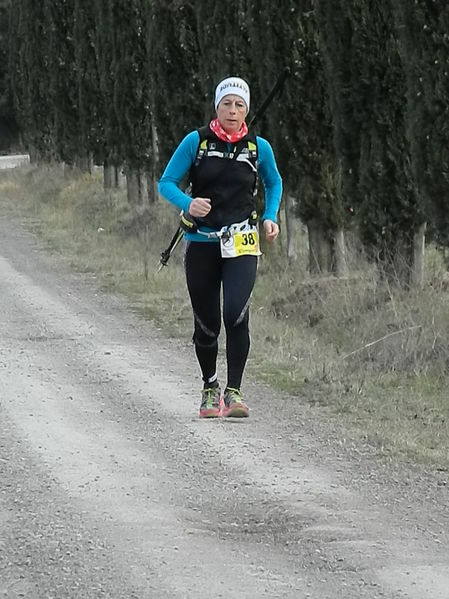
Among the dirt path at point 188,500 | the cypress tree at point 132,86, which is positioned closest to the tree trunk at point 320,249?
the dirt path at point 188,500

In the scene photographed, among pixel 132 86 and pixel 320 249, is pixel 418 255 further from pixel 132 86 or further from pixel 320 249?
pixel 132 86

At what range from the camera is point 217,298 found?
868 cm

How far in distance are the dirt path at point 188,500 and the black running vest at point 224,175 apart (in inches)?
49.9

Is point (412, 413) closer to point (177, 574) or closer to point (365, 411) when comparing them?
point (365, 411)

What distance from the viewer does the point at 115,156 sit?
2777 cm

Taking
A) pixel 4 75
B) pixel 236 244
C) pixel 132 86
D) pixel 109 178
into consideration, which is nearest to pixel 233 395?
pixel 236 244

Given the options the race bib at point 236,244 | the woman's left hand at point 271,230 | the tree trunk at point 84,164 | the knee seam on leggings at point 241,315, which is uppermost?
the woman's left hand at point 271,230

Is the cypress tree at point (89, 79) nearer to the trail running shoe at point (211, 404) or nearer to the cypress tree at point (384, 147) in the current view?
the cypress tree at point (384, 147)

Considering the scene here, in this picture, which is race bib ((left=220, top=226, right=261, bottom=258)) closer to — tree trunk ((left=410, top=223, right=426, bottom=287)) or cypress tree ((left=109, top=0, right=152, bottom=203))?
tree trunk ((left=410, top=223, right=426, bottom=287))

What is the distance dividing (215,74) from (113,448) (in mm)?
10885

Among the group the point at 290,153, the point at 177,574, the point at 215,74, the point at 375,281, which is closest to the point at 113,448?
the point at 177,574

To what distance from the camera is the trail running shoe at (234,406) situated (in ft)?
28.6

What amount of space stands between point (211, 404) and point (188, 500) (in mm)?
2086

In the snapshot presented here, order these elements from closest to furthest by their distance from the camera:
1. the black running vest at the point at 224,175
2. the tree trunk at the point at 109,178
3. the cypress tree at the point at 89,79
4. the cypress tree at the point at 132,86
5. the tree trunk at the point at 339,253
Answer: the black running vest at the point at 224,175 < the tree trunk at the point at 339,253 < the cypress tree at the point at 132,86 < the cypress tree at the point at 89,79 < the tree trunk at the point at 109,178
